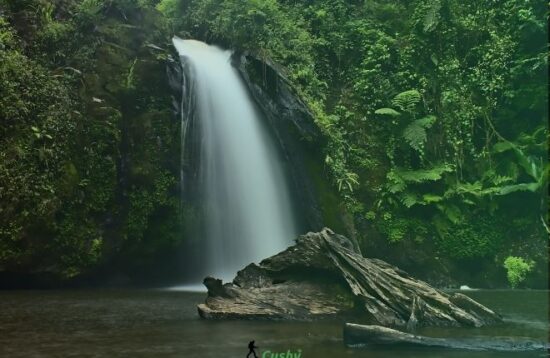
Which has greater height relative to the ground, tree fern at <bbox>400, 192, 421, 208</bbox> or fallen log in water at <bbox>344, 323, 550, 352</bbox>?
tree fern at <bbox>400, 192, 421, 208</bbox>

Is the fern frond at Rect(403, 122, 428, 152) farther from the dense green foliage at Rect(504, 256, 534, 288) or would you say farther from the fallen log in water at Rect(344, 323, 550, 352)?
the fallen log in water at Rect(344, 323, 550, 352)

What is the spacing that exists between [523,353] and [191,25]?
63.5 ft

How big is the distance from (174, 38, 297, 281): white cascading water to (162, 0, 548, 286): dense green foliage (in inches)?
78.1

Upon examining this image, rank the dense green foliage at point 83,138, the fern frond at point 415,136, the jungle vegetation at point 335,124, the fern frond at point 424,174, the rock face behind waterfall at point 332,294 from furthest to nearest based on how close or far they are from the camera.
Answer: the fern frond at point 415,136 < the fern frond at point 424,174 < the jungle vegetation at point 335,124 < the dense green foliage at point 83,138 < the rock face behind waterfall at point 332,294

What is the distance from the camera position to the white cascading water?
16953 millimetres

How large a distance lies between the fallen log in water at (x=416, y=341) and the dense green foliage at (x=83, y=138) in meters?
10.2

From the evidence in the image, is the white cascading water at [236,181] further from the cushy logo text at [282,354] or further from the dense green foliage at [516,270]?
the cushy logo text at [282,354]

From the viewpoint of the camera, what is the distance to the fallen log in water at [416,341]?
6.90m

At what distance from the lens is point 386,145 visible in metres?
19.4

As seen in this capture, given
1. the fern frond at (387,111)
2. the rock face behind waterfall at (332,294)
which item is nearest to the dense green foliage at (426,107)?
the fern frond at (387,111)

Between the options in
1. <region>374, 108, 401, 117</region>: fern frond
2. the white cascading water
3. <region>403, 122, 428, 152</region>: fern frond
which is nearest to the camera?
the white cascading water

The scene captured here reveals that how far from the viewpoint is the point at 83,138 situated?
1569cm

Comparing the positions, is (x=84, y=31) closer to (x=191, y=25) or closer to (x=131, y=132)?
(x=131, y=132)

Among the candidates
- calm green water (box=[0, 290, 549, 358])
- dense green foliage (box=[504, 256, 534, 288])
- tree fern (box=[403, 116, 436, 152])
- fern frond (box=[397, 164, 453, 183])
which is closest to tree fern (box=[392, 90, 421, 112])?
tree fern (box=[403, 116, 436, 152])
